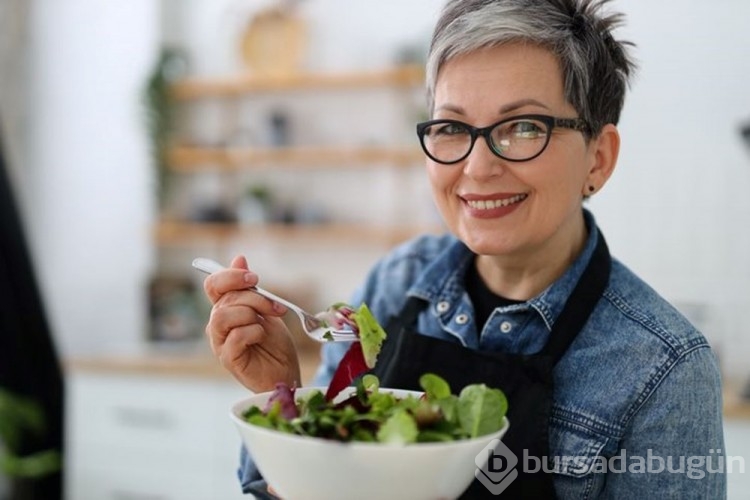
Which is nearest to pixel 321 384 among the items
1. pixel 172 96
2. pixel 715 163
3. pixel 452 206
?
pixel 452 206

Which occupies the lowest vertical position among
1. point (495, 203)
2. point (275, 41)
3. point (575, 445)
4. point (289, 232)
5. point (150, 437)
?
point (150, 437)

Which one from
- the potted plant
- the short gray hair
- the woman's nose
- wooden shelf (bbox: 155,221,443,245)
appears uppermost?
the short gray hair

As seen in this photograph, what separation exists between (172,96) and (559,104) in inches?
111

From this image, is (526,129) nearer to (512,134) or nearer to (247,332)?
(512,134)

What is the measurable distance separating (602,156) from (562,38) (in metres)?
0.18

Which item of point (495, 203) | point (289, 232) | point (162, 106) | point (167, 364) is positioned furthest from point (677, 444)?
point (162, 106)

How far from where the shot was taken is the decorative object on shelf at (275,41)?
356 cm

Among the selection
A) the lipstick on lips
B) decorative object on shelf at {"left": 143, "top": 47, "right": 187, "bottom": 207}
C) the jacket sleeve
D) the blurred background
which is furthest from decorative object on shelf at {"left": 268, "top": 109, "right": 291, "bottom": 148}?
the jacket sleeve

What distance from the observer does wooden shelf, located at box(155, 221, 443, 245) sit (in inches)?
135

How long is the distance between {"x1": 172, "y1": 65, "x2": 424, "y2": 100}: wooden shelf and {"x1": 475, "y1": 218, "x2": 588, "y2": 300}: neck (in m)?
2.16

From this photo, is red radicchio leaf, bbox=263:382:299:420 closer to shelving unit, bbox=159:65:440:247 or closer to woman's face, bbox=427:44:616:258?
woman's face, bbox=427:44:616:258

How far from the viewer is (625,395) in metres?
1.13

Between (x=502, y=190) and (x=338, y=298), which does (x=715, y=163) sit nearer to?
(x=338, y=298)

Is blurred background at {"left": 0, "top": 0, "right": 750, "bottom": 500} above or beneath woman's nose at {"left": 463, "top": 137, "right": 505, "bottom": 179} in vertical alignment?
beneath
